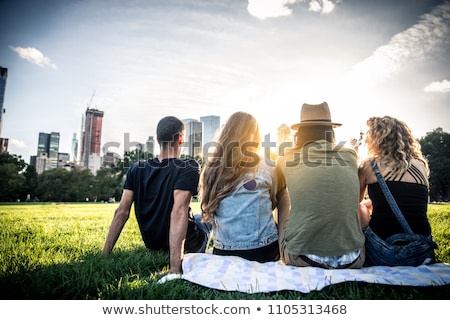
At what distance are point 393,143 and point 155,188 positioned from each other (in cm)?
274

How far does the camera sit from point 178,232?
2854mm

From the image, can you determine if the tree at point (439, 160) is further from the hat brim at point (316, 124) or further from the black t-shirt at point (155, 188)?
the black t-shirt at point (155, 188)

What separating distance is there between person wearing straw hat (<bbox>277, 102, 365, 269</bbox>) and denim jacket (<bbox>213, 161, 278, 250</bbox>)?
21 cm

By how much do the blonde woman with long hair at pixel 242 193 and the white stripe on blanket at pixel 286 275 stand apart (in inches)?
9.4

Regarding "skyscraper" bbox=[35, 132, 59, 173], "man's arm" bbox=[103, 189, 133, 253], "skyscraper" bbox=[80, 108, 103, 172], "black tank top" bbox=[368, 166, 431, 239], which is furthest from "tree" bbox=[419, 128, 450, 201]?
"skyscraper" bbox=[80, 108, 103, 172]

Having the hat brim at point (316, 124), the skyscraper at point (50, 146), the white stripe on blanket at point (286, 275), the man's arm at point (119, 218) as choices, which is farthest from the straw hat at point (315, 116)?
the skyscraper at point (50, 146)

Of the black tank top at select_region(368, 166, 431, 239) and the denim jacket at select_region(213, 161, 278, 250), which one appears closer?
the black tank top at select_region(368, 166, 431, 239)

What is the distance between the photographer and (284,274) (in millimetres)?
2523

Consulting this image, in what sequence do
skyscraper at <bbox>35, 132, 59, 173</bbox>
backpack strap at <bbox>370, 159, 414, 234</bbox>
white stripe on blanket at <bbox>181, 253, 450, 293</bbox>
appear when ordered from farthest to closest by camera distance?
skyscraper at <bbox>35, 132, 59, 173</bbox>
backpack strap at <bbox>370, 159, 414, 234</bbox>
white stripe on blanket at <bbox>181, 253, 450, 293</bbox>

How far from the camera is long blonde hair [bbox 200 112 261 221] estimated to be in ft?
9.67

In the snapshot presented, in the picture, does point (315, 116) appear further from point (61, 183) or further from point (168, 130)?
point (61, 183)

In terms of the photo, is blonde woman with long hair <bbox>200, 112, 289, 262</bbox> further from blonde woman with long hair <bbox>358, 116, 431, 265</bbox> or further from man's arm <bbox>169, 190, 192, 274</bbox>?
blonde woman with long hair <bbox>358, 116, 431, 265</bbox>

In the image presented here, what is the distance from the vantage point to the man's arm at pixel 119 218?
10.9 feet
